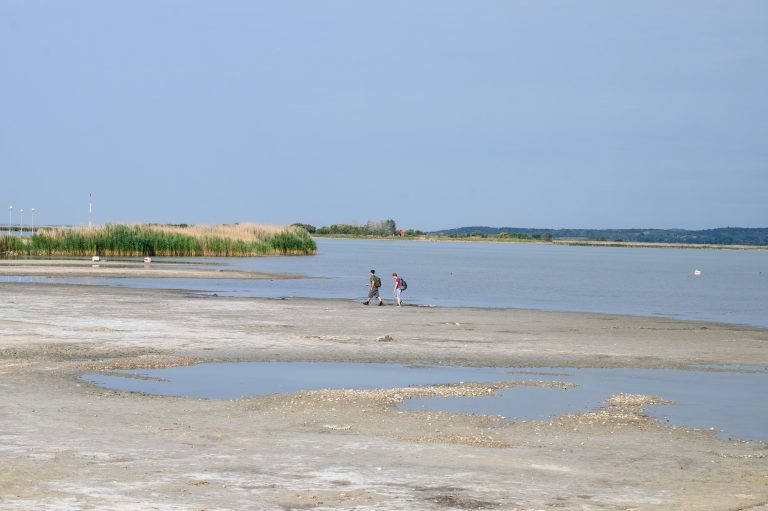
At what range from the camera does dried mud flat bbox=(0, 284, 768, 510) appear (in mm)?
10453

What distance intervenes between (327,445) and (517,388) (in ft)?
22.2

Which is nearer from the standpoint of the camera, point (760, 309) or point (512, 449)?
point (512, 449)

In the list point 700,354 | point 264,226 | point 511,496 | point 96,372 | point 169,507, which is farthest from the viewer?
point 264,226

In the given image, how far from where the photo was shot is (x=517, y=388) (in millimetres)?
19078

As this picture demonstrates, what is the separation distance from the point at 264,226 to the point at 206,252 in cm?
1310

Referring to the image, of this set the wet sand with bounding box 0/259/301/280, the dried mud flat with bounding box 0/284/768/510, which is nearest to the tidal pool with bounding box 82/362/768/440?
the dried mud flat with bounding box 0/284/768/510

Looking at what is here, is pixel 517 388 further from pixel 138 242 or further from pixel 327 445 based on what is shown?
pixel 138 242

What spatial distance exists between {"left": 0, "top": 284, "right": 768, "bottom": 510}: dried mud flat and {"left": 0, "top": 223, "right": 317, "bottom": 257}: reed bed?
6040 centimetres

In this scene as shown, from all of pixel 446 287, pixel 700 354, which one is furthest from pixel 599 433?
pixel 446 287

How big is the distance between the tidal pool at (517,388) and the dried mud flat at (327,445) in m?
0.59

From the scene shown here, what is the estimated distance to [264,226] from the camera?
10338 cm

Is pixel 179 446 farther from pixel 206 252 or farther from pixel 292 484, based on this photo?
pixel 206 252

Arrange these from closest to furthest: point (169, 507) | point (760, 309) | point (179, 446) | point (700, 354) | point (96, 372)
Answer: point (169, 507) < point (179, 446) < point (96, 372) < point (700, 354) < point (760, 309)

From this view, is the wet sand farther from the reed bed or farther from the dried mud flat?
the dried mud flat
